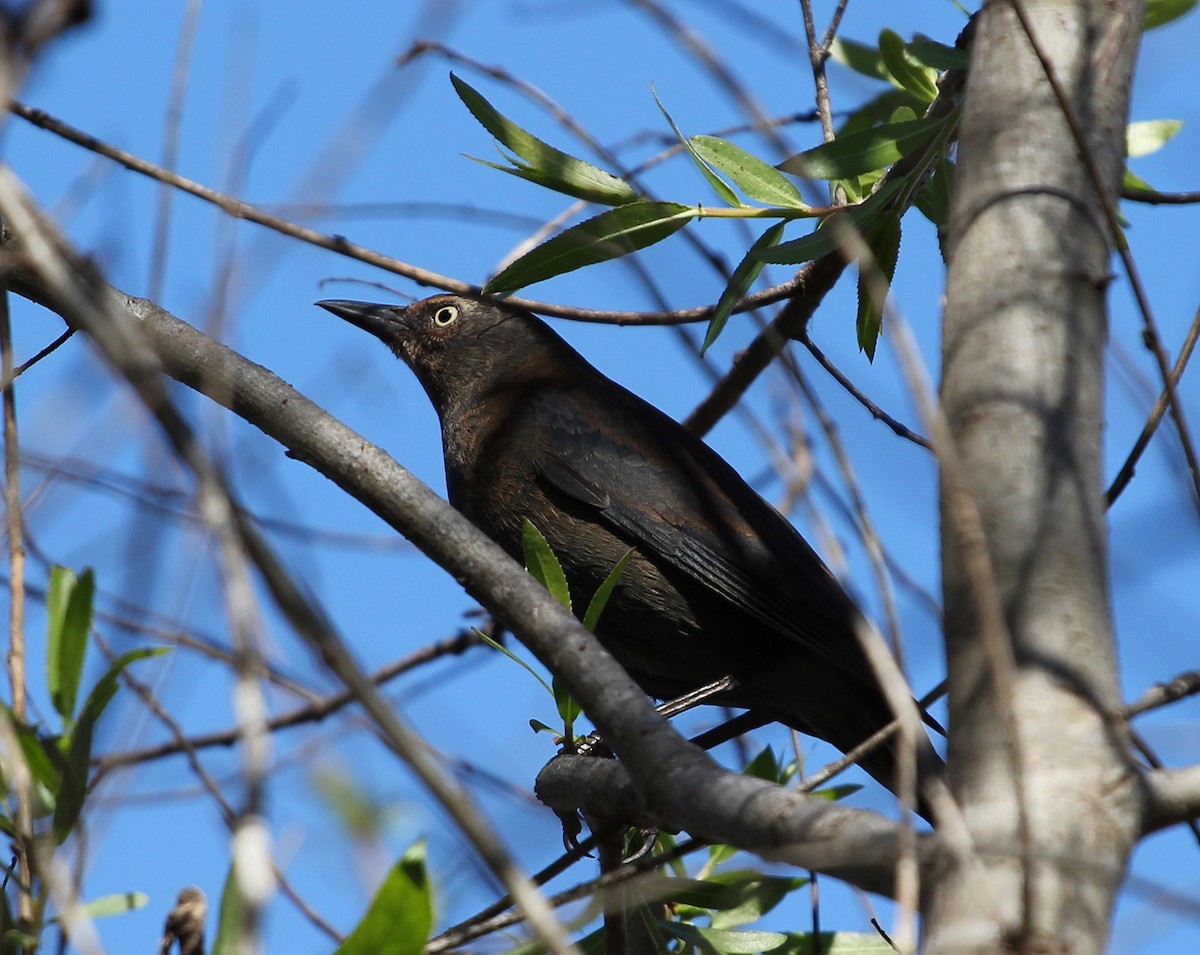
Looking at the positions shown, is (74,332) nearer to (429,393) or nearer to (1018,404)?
(1018,404)

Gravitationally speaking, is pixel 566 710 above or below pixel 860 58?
below

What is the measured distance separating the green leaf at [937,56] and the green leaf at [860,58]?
3.85 ft

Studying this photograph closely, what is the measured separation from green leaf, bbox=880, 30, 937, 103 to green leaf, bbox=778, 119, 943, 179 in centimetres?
63

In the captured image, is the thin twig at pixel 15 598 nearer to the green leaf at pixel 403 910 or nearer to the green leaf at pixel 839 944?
the green leaf at pixel 403 910

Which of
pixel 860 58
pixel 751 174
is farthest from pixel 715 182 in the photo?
pixel 860 58

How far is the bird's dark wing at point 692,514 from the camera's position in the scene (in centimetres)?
431

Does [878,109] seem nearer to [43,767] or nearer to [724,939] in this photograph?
[724,939]

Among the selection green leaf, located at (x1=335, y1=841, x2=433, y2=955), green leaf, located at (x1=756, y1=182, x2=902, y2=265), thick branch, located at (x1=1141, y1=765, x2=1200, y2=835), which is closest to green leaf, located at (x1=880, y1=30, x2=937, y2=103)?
green leaf, located at (x1=756, y1=182, x2=902, y2=265)

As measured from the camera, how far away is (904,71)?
161 inches

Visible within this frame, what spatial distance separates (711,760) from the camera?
2135mm

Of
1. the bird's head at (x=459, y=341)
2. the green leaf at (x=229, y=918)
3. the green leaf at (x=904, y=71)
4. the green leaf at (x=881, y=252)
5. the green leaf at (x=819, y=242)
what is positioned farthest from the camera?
the bird's head at (x=459, y=341)

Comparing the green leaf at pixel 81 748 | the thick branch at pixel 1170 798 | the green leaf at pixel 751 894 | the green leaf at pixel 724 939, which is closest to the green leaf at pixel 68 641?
the green leaf at pixel 81 748

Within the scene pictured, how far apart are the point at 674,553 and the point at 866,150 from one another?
151 centimetres

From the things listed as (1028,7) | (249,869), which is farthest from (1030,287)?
(249,869)
